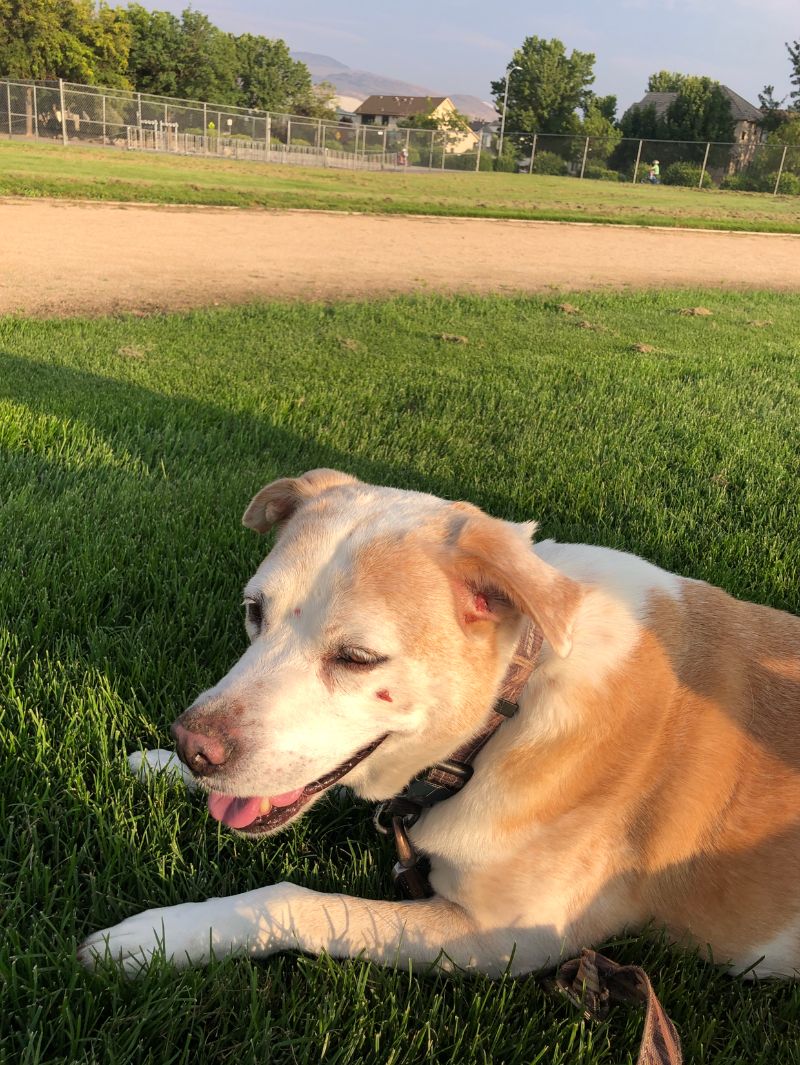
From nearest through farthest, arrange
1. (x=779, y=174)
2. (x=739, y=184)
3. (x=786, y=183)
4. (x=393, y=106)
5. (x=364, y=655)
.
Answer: (x=364, y=655) < (x=779, y=174) < (x=786, y=183) < (x=739, y=184) < (x=393, y=106)

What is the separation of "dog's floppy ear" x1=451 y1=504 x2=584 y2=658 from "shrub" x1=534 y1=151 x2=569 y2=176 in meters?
64.3

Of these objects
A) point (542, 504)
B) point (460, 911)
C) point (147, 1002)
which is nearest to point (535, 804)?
point (460, 911)

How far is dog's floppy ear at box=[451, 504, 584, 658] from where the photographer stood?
6.44 ft

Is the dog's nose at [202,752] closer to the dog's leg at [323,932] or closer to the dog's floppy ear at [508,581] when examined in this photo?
the dog's leg at [323,932]

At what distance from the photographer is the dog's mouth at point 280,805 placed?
83.4 inches

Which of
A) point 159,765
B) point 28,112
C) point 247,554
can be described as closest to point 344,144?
point 28,112

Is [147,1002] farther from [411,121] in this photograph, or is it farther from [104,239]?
[411,121]

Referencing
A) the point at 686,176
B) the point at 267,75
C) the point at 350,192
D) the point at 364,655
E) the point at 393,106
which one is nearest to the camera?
the point at 364,655

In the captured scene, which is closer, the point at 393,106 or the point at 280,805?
the point at 280,805

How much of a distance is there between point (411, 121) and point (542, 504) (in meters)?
89.4

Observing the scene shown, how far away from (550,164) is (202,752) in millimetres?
65590

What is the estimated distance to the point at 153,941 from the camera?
1995mm

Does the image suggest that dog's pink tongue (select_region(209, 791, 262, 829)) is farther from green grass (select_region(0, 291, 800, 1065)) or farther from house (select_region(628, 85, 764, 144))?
house (select_region(628, 85, 764, 144))

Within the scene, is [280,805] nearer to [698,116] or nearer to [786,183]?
[786,183]
